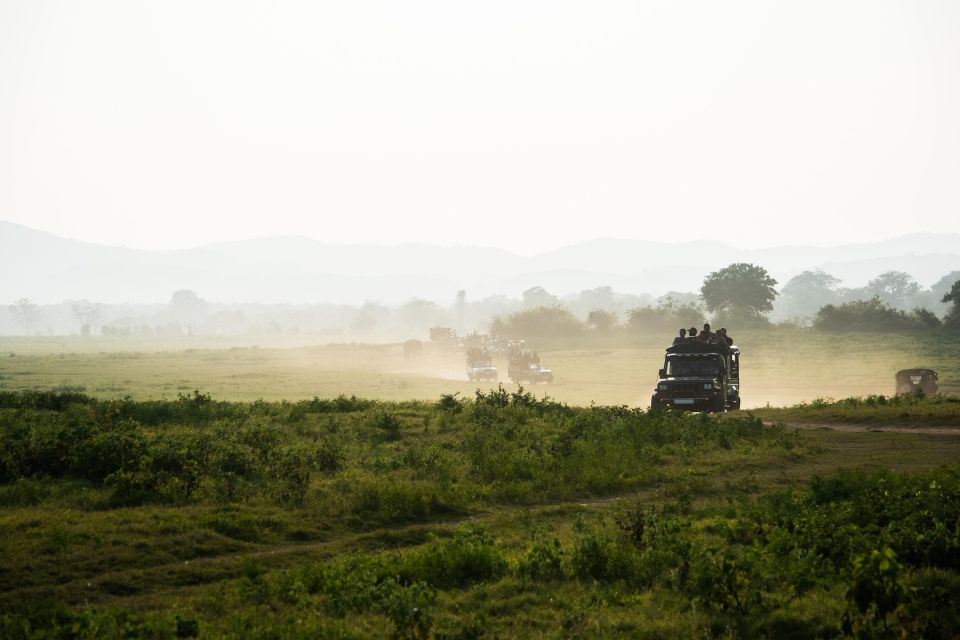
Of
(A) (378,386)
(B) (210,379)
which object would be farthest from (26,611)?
(B) (210,379)

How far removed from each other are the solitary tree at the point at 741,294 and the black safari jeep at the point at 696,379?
68.5 meters

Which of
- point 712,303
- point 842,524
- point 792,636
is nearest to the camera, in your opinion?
point 792,636

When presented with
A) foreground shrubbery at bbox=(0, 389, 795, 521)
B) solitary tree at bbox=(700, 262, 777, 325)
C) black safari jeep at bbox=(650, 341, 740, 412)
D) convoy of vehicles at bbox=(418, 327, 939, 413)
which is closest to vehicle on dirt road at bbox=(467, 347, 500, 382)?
convoy of vehicles at bbox=(418, 327, 939, 413)

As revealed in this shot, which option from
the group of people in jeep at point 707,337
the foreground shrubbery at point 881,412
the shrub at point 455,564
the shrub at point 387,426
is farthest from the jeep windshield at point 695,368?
the shrub at point 455,564

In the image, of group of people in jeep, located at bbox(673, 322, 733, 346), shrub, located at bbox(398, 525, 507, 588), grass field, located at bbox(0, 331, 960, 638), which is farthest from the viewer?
group of people in jeep, located at bbox(673, 322, 733, 346)

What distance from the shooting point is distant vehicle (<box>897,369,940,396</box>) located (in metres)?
40.8

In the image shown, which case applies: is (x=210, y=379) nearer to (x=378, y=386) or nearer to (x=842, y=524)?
(x=378, y=386)

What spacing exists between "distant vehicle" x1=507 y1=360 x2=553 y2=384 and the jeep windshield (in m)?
28.9

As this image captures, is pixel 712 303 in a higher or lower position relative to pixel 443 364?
higher

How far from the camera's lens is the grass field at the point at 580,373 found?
50250 mm

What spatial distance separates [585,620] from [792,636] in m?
1.94

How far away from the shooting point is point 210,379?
214ft

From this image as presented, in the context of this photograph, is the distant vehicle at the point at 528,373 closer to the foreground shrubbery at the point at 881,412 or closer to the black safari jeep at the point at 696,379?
the black safari jeep at the point at 696,379

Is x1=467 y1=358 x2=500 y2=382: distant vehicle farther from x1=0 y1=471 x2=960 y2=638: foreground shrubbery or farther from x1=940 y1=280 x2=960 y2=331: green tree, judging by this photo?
x1=0 y1=471 x2=960 y2=638: foreground shrubbery
